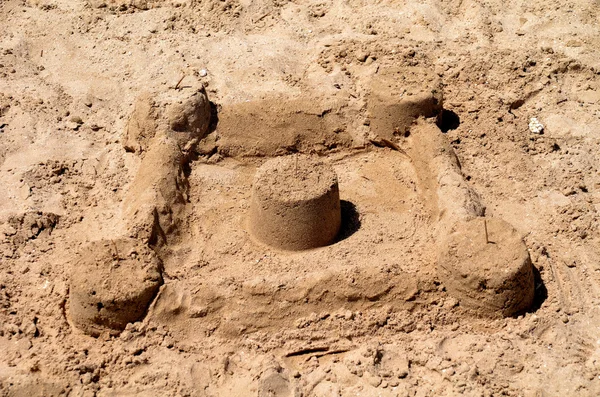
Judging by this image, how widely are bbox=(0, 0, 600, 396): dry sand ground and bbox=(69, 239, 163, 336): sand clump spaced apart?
78mm

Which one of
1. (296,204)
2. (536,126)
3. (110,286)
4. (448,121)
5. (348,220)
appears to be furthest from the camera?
(448,121)

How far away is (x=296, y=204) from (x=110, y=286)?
1.32m

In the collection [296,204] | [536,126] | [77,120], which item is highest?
[296,204]

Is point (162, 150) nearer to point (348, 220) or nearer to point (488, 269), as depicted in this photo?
point (348, 220)

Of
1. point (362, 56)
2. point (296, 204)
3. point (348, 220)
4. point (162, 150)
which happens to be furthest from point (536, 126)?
point (162, 150)

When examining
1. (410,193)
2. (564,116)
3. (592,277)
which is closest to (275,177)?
(410,193)

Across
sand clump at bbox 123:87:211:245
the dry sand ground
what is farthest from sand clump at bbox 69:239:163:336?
sand clump at bbox 123:87:211:245

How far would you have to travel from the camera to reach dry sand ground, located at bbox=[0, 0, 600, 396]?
487cm

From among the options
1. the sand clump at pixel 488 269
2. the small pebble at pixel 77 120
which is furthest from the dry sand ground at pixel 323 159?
the sand clump at pixel 488 269

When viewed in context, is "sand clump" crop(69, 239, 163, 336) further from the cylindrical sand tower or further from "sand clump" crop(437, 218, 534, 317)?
"sand clump" crop(437, 218, 534, 317)

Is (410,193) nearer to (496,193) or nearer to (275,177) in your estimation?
(496,193)

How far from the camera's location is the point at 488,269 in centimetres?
495

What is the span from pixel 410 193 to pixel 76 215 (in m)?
2.49

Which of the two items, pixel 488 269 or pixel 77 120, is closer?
pixel 488 269
